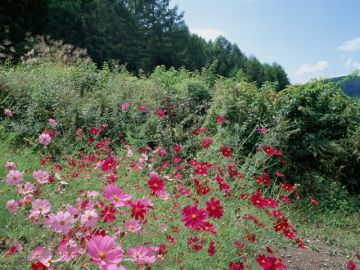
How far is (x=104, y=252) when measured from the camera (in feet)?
3.66

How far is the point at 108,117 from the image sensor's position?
5.58 meters

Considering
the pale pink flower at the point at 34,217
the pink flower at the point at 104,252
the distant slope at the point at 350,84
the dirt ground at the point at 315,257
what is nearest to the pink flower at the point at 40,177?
the pale pink flower at the point at 34,217

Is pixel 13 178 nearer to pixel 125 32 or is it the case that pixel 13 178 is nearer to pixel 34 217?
pixel 34 217

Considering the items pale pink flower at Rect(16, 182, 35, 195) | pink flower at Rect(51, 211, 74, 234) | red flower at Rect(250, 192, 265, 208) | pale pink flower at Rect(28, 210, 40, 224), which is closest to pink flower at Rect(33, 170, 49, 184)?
pale pink flower at Rect(16, 182, 35, 195)

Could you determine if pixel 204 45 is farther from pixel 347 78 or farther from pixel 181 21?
pixel 347 78

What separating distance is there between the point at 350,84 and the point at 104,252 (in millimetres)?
7772

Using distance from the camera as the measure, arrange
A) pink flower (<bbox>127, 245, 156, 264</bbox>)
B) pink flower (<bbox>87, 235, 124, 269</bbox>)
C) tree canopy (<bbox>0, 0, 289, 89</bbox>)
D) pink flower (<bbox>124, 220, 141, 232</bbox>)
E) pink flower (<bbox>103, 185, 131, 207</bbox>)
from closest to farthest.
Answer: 1. pink flower (<bbox>87, 235, 124, 269</bbox>)
2. pink flower (<bbox>127, 245, 156, 264</bbox>)
3. pink flower (<bbox>103, 185, 131, 207</bbox>)
4. pink flower (<bbox>124, 220, 141, 232</bbox>)
5. tree canopy (<bbox>0, 0, 289, 89</bbox>)

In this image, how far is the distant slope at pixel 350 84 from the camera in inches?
285

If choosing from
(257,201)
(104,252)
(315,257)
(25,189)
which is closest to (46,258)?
(104,252)

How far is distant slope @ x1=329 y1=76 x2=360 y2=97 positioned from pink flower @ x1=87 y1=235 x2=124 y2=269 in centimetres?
672

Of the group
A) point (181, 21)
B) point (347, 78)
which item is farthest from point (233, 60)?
point (347, 78)

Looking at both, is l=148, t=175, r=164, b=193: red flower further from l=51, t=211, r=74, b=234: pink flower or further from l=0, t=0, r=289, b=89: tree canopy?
l=0, t=0, r=289, b=89: tree canopy

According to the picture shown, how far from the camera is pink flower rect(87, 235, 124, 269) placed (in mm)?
1100

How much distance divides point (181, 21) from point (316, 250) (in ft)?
127
